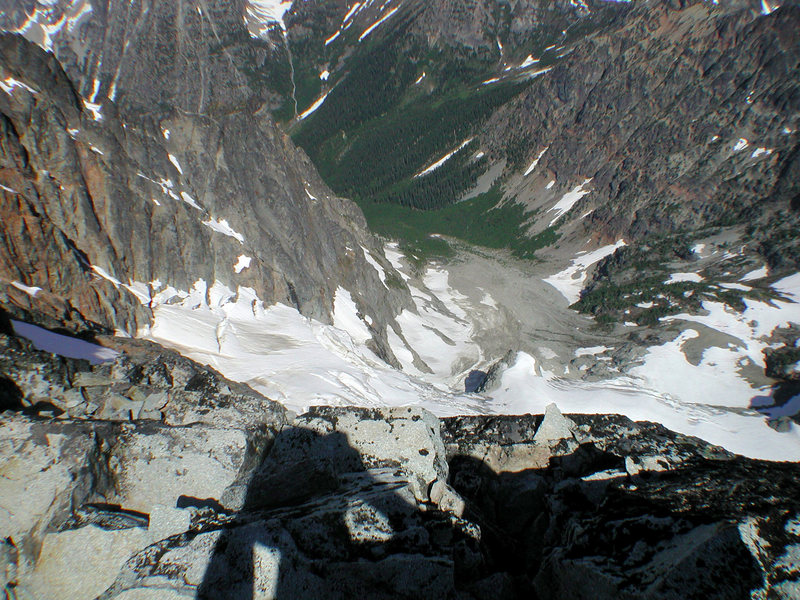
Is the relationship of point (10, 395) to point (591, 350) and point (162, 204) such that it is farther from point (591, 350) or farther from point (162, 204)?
point (591, 350)

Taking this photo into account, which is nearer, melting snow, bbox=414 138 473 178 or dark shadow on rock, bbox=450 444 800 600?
dark shadow on rock, bbox=450 444 800 600

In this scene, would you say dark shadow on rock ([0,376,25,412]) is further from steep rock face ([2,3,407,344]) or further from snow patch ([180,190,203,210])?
snow patch ([180,190,203,210])

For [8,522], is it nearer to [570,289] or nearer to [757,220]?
[570,289]

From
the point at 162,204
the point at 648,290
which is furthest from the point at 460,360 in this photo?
the point at 648,290

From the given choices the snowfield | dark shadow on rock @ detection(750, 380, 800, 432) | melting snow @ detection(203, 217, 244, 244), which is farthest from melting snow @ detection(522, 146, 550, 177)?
melting snow @ detection(203, 217, 244, 244)

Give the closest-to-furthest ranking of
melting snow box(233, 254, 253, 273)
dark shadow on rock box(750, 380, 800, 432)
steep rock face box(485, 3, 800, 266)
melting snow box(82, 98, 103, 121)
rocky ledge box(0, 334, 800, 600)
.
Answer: rocky ledge box(0, 334, 800, 600) < melting snow box(82, 98, 103, 121) < melting snow box(233, 254, 253, 273) < dark shadow on rock box(750, 380, 800, 432) < steep rock face box(485, 3, 800, 266)

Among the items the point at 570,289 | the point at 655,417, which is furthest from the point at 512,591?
the point at 570,289

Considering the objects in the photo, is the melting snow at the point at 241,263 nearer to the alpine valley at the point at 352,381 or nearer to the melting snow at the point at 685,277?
the alpine valley at the point at 352,381
